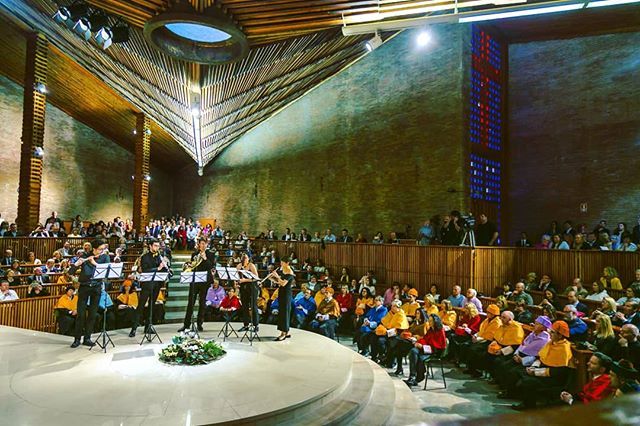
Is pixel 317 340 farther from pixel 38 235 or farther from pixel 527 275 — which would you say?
pixel 38 235

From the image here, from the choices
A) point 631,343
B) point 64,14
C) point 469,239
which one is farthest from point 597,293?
point 64,14

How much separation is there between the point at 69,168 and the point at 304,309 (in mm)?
15463

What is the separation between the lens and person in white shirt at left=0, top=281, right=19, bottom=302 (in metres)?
8.59

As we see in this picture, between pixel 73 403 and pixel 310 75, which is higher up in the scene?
pixel 310 75

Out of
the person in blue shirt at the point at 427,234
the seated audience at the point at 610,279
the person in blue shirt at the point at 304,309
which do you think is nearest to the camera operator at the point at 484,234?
the person in blue shirt at the point at 427,234

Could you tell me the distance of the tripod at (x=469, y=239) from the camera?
10012 millimetres

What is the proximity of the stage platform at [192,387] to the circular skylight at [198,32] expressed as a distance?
19.6 feet

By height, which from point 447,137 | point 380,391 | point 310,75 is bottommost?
point 380,391

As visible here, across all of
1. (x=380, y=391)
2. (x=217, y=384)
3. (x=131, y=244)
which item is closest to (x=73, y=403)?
(x=217, y=384)

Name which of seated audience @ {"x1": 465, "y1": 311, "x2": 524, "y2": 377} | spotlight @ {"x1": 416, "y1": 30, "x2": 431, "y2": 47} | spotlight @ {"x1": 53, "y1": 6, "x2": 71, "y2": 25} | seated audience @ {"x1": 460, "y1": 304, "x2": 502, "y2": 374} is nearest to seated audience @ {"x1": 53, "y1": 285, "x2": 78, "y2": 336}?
spotlight @ {"x1": 53, "y1": 6, "x2": 71, "y2": 25}

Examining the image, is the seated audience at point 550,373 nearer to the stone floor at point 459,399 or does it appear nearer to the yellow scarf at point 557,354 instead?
the yellow scarf at point 557,354

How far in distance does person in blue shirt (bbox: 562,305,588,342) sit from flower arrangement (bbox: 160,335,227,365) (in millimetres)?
5296

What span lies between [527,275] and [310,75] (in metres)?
9.64

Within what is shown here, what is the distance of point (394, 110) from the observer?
48.7 feet
